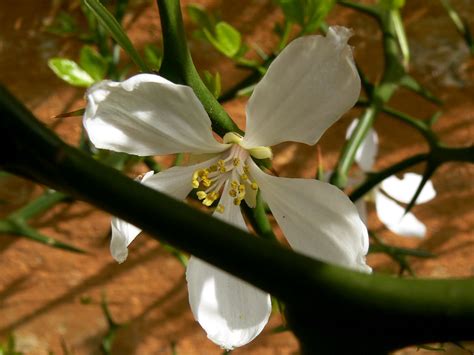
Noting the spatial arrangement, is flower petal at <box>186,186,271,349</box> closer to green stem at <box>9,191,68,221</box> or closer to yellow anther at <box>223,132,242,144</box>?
yellow anther at <box>223,132,242,144</box>

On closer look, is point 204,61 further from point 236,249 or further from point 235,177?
point 236,249

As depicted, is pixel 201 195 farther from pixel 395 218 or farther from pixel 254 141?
pixel 395 218

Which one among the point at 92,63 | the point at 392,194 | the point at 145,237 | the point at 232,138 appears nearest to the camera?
the point at 232,138

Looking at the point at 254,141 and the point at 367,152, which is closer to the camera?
the point at 254,141

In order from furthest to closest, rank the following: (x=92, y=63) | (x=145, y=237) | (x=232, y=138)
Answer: (x=145, y=237) < (x=92, y=63) < (x=232, y=138)

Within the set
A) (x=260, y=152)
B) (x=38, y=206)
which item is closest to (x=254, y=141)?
(x=260, y=152)
